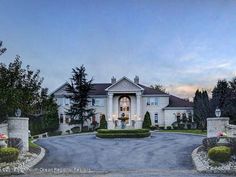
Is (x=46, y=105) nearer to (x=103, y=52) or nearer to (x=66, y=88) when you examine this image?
(x=103, y=52)

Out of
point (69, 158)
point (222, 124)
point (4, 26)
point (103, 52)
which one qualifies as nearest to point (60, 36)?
point (4, 26)

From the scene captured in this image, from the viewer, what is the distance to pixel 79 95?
206 ft

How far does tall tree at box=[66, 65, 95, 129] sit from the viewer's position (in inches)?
2461

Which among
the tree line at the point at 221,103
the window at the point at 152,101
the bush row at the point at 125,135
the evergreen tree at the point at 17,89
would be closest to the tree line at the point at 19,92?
the evergreen tree at the point at 17,89

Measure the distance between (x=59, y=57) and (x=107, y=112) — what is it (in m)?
34.8

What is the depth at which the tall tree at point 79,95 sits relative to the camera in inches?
2461

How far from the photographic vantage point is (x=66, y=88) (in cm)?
6481

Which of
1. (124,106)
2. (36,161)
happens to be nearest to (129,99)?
(124,106)

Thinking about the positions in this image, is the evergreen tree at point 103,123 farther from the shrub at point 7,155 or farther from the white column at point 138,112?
the shrub at point 7,155

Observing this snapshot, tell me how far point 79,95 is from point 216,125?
120 feet

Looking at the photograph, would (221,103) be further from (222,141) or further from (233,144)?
(233,144)

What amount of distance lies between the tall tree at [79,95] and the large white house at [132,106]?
323 centimetres

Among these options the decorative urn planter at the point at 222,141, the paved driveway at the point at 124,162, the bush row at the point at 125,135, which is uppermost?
the decorative urn planter at the point at 222,141

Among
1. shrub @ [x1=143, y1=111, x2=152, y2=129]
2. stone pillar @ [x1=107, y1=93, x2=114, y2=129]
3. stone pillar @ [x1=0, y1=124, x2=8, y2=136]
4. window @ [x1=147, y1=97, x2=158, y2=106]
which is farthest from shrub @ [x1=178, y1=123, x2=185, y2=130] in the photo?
stone pillar @ [x1=0, y1=124, x2=8, y2=136]
